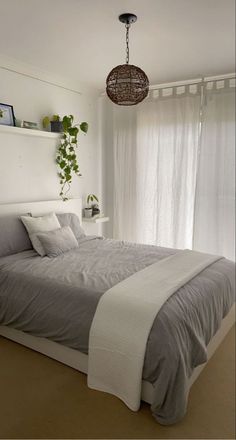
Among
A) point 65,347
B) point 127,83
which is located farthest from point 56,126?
point 65,347

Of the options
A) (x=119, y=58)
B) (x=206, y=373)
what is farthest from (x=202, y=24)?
(x=206, y=373)

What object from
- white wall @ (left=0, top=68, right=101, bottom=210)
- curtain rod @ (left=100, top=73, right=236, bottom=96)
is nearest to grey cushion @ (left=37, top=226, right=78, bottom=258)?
white wall @ (left=0, top=68, right=101, bottom=210)

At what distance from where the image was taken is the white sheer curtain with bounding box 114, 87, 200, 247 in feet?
13.0

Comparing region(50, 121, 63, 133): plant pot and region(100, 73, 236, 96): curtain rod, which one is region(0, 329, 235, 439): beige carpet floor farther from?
region(100, 73, 236, 96): curtain rod

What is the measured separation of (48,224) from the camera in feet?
10.4

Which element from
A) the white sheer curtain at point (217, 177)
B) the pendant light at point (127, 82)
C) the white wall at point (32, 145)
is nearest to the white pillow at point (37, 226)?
the white wall at point (32, 145)

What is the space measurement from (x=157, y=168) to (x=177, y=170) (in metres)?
0.28

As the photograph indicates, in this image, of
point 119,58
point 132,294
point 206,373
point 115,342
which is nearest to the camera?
point 115,342

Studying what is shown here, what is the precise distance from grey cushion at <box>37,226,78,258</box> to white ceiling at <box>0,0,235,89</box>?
170 centimetres

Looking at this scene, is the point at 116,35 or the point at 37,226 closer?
the point at 116,35

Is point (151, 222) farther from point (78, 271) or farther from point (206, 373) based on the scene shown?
point (206, 373)

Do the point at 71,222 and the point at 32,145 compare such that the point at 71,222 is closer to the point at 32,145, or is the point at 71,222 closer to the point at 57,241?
the point at 57,241

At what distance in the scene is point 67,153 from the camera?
157 inches

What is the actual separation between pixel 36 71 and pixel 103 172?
171 centimetres
